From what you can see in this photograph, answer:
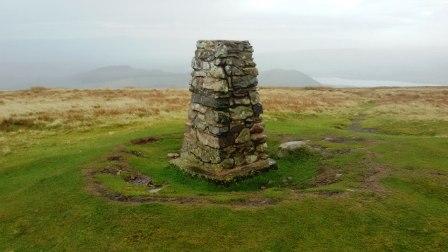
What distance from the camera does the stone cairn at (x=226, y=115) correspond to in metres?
17.9

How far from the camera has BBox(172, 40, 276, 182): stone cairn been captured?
17922 mm

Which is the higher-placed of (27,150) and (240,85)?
(240,85)

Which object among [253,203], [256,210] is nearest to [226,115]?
[253,203]

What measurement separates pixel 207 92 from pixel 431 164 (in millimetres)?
9741

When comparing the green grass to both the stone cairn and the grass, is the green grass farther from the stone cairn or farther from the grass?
the stone cairn

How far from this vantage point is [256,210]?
13.1 metres

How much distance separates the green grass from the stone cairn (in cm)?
71

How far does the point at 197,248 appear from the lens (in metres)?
11.6

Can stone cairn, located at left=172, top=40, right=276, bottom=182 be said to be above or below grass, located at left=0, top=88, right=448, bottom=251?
above

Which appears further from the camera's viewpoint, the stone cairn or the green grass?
the stone cairn

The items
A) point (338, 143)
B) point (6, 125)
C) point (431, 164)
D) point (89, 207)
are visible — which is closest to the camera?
point (89, 207)

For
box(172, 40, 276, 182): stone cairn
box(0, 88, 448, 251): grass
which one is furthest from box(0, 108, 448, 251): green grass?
box(172, 40, 276, 182): stone cairn

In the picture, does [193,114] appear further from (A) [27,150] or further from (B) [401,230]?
(A) [27,150]

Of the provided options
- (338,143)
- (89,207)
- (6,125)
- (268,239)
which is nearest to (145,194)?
(89,207)
